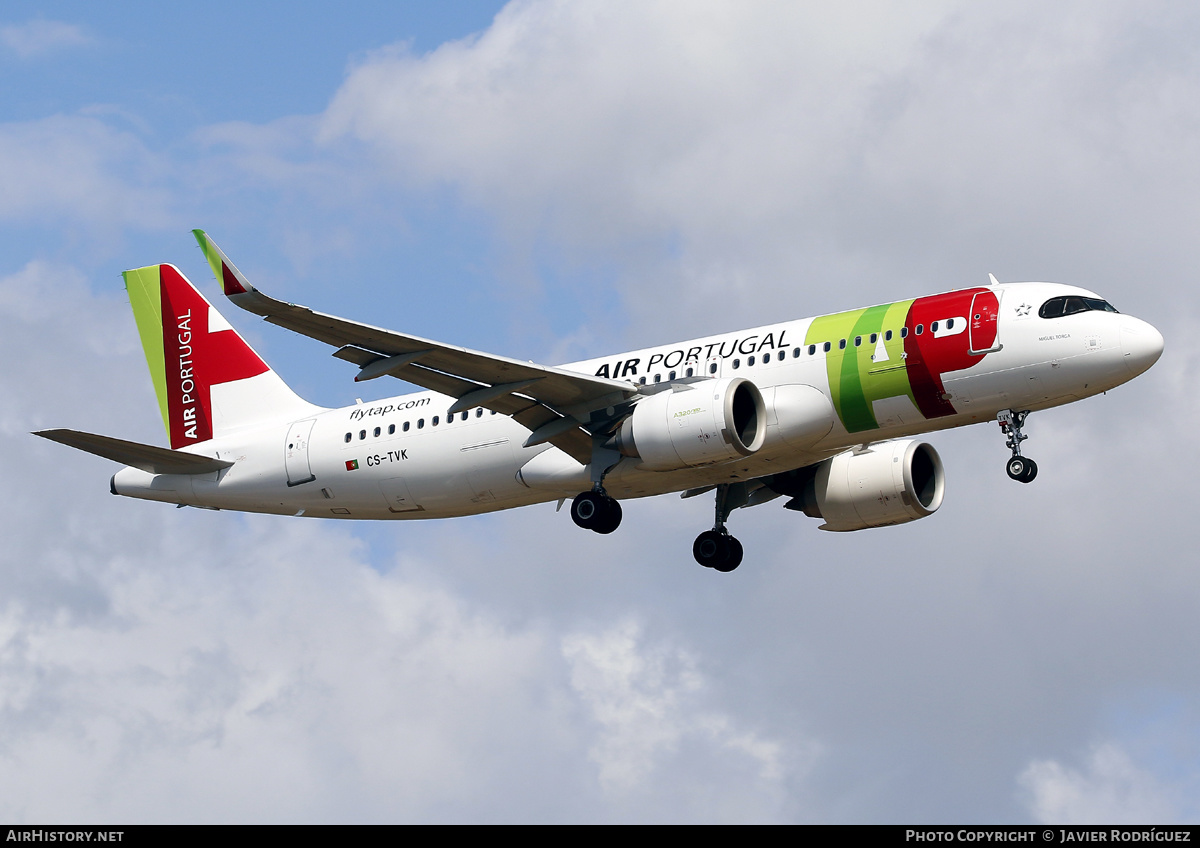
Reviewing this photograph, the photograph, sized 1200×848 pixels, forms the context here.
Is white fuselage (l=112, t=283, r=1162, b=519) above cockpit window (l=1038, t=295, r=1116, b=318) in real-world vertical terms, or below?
below

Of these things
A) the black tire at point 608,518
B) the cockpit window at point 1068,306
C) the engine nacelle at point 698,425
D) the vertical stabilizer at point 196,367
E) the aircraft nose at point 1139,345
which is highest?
the vertical stabilizer at point 196,367

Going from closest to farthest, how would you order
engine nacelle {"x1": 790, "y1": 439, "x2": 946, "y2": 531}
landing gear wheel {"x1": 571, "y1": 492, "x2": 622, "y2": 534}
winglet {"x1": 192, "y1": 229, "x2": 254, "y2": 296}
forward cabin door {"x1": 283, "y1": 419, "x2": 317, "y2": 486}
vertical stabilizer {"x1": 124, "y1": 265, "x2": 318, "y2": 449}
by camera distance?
winglet {"x1": 192, "y1": 229, "x2": 254, "y2": 296}, landing gear wheel {"x1": 571, "y1": 492, "x2": 622, "y2": 534}, engine nacelle {"x1": 790, "y1": 439, "x2": 946, "y2": 531}, forward cabin door {"x1": 283, "y1": 419, "x2": 317, "y2": 486}, vertical stabilizer {"x1": 124, "y1": 265, "x2": 318, "y2": 449}

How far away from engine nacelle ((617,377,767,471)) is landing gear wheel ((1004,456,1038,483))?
5.42 metres

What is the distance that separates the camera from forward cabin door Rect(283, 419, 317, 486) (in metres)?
43.4

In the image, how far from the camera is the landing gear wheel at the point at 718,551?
43.4 meters

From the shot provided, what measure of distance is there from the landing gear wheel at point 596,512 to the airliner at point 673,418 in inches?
1.8

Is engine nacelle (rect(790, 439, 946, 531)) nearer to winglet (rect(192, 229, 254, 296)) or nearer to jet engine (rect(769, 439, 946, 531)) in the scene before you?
jet engine (rect(769, 439, 946, 531))

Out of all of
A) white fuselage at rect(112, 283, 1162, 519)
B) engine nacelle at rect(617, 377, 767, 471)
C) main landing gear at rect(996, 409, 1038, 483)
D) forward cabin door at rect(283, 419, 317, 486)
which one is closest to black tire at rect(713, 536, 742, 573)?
white fuselage at rect(112, 283, 1162, 519)

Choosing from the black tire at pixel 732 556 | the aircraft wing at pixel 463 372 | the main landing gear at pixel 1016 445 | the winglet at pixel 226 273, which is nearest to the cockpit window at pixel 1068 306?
the main landing gear at pixel 1016 445

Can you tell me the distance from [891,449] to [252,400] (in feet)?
57.7

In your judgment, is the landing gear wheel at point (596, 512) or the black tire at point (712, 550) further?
the black tire at point (712, 550)

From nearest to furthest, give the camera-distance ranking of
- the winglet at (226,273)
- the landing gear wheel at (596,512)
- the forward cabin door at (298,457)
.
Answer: the winglet at (226,273) < the landing gear wheel at (596,512) < the forward cabin door at (298,457)

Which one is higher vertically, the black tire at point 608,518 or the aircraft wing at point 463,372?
the aircraft wing at point 463,372

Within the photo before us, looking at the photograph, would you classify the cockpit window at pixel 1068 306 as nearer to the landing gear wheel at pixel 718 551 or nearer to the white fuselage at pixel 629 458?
the white fuselage at pixel 629 458
